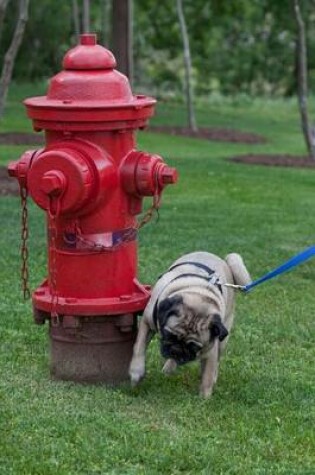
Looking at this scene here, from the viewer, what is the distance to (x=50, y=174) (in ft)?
17.6

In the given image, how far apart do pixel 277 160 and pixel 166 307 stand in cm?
1263

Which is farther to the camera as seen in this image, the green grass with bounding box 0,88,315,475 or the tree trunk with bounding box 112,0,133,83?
the tree trunk with bounding box 112,0,133,83

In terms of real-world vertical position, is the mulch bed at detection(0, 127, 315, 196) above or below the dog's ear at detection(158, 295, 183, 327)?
→ below

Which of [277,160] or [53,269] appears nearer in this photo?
[53,269]

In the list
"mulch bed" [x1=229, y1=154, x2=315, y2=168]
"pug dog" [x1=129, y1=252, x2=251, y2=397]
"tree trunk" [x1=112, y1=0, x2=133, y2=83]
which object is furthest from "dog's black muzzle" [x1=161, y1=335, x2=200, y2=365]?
"tree trunk" [x1=112, y1=0, x2=133, y2=83]

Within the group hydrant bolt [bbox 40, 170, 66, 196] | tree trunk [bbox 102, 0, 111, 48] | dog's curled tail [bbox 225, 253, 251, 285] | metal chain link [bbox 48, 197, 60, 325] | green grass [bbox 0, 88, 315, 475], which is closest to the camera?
green grass [bbox 0, 88, 315, 475]

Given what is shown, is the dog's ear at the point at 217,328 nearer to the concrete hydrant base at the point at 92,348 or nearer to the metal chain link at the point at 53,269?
the concrete hydrant base at the point at 92,348

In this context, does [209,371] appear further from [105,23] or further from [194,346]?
[105,23]

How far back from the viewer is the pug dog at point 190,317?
539 centimetres

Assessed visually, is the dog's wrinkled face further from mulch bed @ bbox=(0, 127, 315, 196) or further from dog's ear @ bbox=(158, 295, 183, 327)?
mulch bed @ bbox=(0, 127, 315, 196)

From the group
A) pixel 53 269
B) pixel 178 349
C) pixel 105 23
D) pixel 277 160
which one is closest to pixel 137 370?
pixel 178 349

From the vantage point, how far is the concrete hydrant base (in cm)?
577

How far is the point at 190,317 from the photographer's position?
539 cm

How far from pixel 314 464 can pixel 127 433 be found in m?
0.83
